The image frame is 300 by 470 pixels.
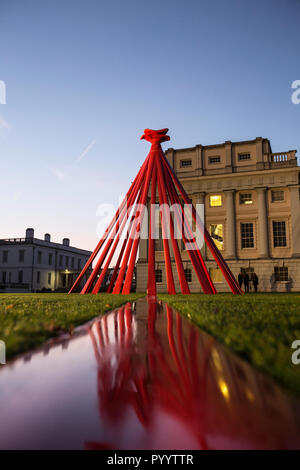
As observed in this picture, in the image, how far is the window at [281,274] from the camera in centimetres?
2527

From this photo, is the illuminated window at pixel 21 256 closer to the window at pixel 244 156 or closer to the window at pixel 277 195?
the window at pixel 244 156

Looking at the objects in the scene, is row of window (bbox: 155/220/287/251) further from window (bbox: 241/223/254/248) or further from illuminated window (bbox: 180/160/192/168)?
illuminated window (bbox: 180/160/192/168)

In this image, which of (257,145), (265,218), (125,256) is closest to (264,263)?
(265,218)

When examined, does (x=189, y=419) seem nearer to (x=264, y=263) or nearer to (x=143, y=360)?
(x=143, y=360)

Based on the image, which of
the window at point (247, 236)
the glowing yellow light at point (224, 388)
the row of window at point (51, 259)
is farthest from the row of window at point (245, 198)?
the row of window at point (51, 259)

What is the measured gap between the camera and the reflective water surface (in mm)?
966

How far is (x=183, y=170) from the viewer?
99.3ft

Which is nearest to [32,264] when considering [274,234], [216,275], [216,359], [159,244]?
[159,244]

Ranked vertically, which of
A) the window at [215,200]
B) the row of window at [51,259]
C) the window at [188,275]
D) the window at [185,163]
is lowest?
the window at [188,275]

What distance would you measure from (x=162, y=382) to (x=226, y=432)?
60 centimetres

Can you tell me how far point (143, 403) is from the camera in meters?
1.28

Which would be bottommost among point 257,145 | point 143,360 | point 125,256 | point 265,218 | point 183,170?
point 143,360

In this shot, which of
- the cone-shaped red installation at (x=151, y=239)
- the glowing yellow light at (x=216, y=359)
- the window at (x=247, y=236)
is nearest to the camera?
the glowing yellow light at (x=216, y=359)

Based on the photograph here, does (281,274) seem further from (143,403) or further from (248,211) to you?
(143,403)
